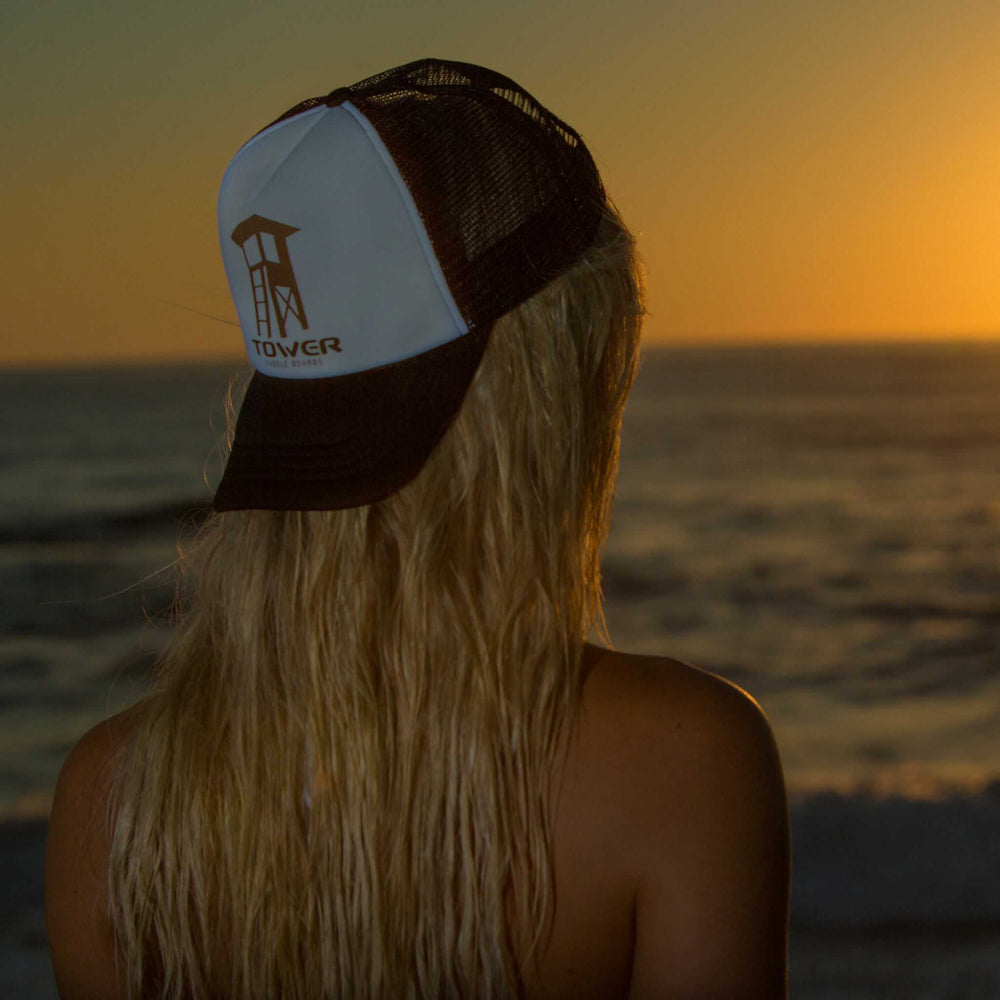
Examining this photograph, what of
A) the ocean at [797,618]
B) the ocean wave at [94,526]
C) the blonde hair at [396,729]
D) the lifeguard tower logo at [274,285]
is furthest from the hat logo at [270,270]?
the ocean wave at [94,526]

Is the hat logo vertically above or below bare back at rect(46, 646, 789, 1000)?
above

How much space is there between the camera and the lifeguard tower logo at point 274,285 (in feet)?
3.75

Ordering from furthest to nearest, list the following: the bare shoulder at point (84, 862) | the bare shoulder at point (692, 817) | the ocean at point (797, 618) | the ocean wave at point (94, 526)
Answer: the ocean wave at point (94, 526)
the ocean at point (797, 618)
the bare shoulder at point (84, 862)
the bare shoulder at point (692, 817)

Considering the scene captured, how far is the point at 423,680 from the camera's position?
1.15 m

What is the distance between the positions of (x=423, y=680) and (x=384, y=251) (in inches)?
17.4

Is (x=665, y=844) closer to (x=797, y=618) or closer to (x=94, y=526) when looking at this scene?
(x=797, y=618)

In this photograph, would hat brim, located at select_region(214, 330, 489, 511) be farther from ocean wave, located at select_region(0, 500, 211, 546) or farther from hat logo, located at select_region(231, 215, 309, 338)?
ocean wave, located at select_region(0, 500, 211, 546)

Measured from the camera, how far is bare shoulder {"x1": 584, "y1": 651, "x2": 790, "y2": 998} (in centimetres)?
109

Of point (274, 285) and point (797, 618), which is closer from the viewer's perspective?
point (274, 285)

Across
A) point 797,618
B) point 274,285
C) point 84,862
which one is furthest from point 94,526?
point 274,285

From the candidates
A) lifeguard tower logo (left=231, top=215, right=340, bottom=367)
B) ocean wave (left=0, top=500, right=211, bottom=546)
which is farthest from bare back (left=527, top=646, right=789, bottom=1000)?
ocean wave (left=0, top=500, right=211, bottom=546)

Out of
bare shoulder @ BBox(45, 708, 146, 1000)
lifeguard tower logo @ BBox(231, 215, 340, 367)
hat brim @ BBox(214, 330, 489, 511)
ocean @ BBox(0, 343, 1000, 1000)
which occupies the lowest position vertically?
ocean @ BBox(0, 343, 1000, 1000)

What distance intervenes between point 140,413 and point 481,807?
106ft

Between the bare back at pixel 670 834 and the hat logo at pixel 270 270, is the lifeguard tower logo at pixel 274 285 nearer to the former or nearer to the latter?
the hat logo at pixel 270 270
